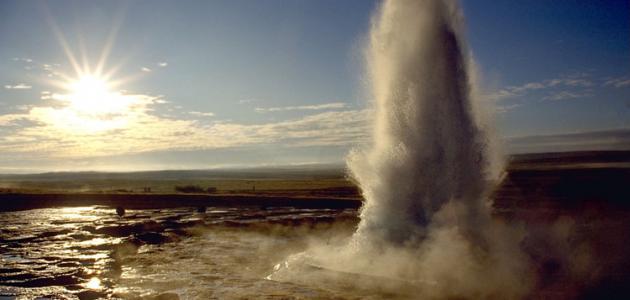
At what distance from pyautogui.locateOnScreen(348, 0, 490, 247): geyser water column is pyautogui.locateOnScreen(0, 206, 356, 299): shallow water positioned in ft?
12.7

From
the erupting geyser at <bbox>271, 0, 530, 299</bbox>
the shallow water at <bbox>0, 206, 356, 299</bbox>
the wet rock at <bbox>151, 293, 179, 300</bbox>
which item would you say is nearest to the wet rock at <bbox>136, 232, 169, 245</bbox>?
the shallow water at <bbox>0, 206, 356, 299</bbox>

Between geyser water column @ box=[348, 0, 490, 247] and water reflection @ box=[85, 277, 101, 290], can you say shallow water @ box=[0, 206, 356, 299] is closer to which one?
water reflection @ box=[85, 277, 101, 290]

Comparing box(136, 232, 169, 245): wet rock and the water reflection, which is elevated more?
box(136, 232, 169, 245): wet rock

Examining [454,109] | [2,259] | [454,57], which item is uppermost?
[454,57]

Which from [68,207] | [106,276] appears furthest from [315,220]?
[68,207]

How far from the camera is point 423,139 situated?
14.2 metres

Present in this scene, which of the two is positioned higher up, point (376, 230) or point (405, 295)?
point (376, 230)

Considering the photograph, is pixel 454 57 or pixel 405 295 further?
pixel 454 57

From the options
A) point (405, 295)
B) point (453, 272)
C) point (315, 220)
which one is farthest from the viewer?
point (315, 220)

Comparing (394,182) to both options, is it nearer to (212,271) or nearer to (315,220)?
(212,271)

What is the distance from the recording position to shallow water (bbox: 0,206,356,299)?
1041 cm

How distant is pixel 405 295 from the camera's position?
9.50 m

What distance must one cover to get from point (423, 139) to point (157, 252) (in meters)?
9.88

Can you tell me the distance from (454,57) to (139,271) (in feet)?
38.9
